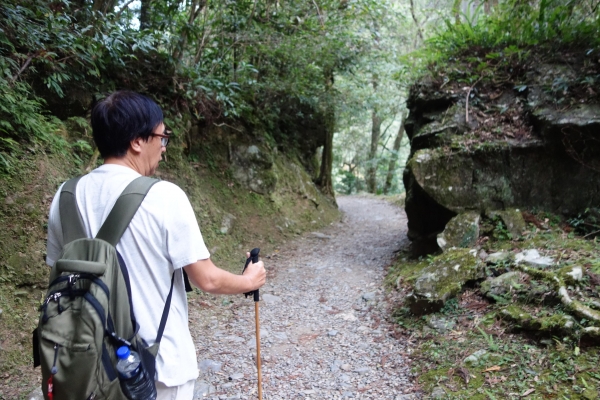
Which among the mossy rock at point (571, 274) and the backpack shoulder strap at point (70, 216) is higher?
the backpack shoulder strap at point (70, 216)

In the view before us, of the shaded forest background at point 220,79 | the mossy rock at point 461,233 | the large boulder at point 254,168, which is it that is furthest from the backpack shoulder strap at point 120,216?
the large boulder at point 254,168

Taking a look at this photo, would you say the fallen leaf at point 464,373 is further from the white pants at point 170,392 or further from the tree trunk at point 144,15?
the tree trunk at point 144,15

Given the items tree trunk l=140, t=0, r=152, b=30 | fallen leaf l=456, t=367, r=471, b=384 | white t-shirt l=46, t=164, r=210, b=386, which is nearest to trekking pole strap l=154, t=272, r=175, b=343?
white t-shirt l=46, t=164, r=210, b=386

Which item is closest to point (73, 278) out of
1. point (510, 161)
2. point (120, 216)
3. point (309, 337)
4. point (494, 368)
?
point (120, 216)

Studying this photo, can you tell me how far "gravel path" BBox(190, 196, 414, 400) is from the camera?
3285 millimetres

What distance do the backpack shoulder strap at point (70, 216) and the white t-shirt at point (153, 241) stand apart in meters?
0.02

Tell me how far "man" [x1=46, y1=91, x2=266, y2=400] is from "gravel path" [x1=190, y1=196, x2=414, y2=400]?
6.68ft

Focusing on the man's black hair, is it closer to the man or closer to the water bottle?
the man

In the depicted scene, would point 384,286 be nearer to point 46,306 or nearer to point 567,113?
point 567,113

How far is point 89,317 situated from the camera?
3.96 ft

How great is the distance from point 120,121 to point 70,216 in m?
0.41

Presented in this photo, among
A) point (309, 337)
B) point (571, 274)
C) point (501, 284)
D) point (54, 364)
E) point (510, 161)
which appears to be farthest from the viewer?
point (510, 161)

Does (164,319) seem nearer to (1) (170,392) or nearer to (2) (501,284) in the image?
(1) (170,392)

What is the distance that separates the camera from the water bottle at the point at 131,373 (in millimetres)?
1291
